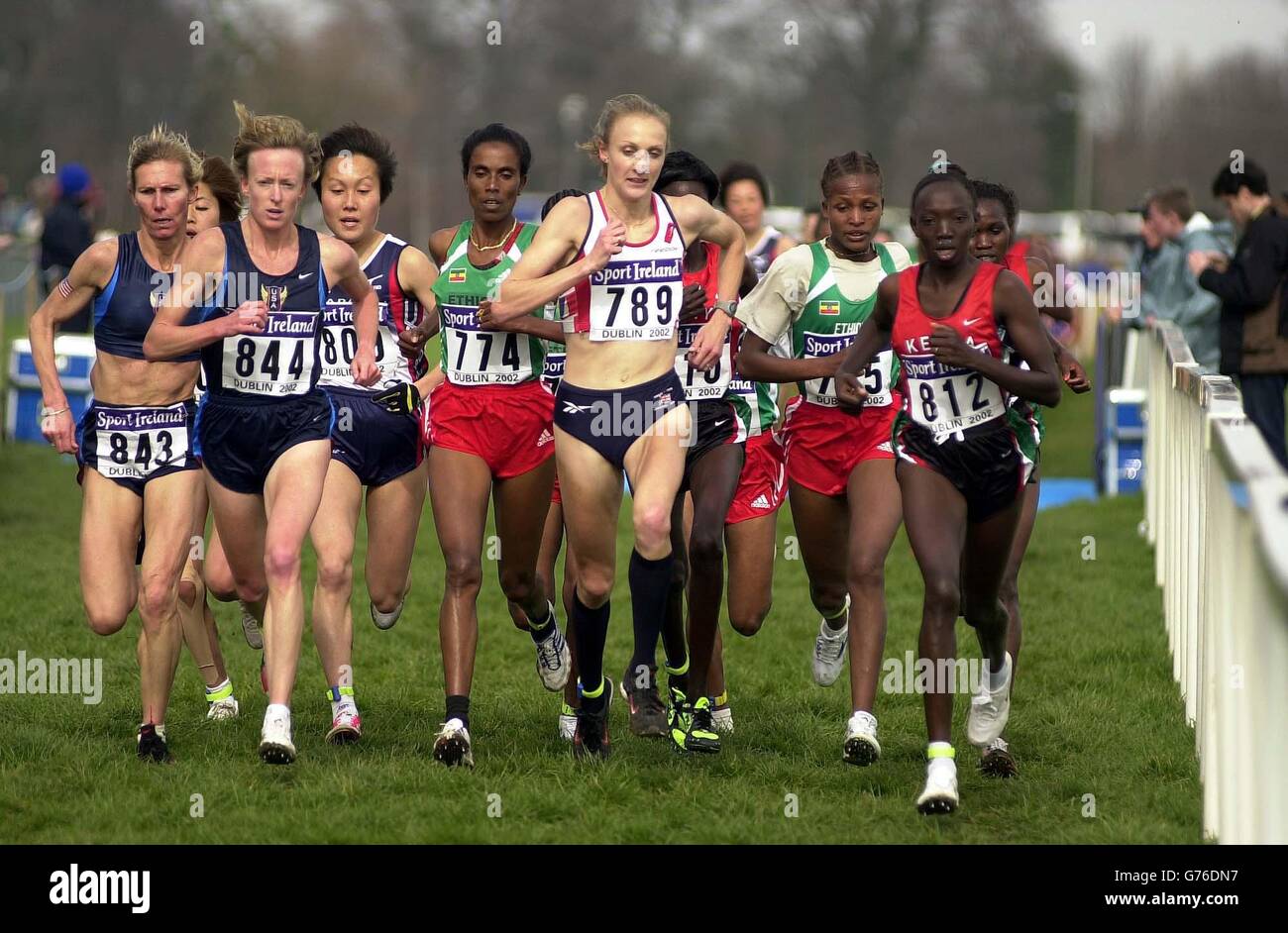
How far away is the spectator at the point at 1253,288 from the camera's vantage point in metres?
13.3

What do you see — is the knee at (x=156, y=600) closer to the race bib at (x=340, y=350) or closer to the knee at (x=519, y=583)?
the race bib at (x=340, y=350)

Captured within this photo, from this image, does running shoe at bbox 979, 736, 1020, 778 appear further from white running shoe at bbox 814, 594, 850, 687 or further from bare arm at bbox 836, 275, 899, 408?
bare arm at bbox 836, 275, 899, 408

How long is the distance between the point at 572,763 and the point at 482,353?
1764mm

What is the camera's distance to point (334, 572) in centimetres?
772

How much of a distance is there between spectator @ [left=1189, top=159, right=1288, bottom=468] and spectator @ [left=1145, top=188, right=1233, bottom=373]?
1.35 m

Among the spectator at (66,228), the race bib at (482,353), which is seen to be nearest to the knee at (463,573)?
the race bib at (482,353)

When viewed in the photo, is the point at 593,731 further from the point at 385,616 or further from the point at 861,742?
the point at 385,616

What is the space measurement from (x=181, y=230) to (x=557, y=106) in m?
68.8

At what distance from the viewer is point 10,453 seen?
19266 mm

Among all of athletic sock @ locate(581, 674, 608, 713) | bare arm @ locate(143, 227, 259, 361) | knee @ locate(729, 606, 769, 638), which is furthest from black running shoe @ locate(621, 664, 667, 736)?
bare arm @ locate(143, 227, 259, 361)

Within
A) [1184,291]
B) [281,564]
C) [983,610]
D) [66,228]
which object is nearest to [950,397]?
[983,610]

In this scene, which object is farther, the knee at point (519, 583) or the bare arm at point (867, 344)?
the knee at point (519, 583)

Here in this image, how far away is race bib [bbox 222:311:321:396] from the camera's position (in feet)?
24.1
